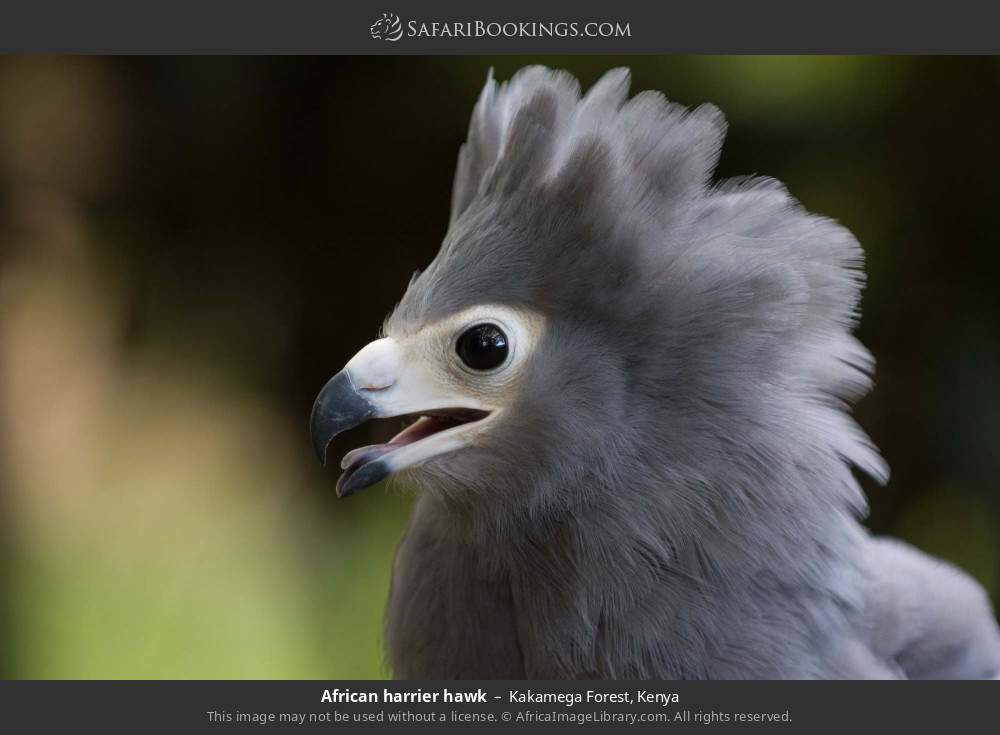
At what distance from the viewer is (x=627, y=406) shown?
129cm

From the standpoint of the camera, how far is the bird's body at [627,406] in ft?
4.19

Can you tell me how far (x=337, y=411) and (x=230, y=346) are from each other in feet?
6.07

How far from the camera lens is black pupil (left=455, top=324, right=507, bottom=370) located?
127 cm

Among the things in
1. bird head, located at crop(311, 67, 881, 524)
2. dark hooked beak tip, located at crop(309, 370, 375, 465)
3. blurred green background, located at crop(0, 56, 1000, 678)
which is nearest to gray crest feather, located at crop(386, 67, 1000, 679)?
bird head, located at crop(311, 67, 881, 524)

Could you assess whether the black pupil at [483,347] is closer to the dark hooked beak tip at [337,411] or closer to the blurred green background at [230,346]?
the dark hooked beak tip at [337,411]

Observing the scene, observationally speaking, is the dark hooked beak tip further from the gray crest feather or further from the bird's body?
the gray crest feather

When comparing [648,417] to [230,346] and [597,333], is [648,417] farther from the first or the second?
[230,346]

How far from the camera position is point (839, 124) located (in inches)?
96.4

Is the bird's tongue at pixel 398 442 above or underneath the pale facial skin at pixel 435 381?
underneath

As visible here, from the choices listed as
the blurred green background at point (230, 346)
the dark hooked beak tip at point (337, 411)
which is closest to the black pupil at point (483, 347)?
the dark hooked beak tip at point (337, 411)

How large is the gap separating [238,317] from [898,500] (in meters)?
1.81

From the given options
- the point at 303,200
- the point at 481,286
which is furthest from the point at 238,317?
the point at 481,286

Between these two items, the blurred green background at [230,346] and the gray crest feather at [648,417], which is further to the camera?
the blurred green background at [230,346]

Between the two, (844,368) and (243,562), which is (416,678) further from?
(243,562)
